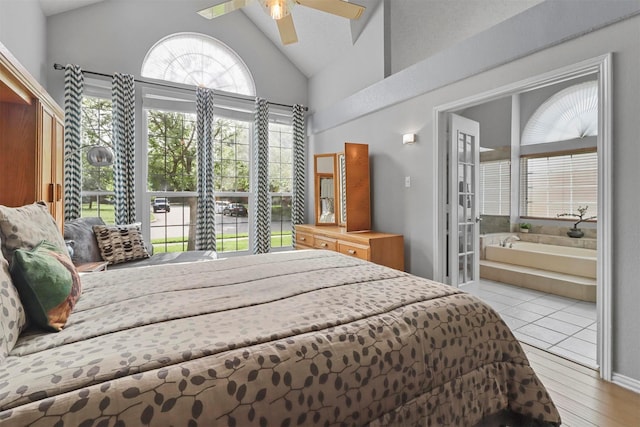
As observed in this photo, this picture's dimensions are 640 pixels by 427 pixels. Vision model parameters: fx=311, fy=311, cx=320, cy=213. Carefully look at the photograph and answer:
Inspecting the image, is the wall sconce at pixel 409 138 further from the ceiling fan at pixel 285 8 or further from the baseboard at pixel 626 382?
the baseboard at pixel 626 382

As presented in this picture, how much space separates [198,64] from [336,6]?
2873 millimetres

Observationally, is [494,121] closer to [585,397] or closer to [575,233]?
[575,233]

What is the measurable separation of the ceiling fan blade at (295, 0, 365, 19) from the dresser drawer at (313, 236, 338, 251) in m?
2.30

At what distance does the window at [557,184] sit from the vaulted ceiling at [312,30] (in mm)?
3698

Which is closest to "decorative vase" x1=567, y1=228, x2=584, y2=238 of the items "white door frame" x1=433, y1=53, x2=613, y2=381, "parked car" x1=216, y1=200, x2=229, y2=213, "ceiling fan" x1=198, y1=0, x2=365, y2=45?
"white door frame" x1=433, y1=53, x2=613, y2=381

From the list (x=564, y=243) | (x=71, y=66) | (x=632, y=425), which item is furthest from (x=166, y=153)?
(x=564, y=243)

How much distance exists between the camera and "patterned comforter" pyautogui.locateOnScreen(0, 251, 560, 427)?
2.23 feet

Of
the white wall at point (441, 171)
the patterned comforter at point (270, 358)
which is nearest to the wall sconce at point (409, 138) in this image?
the white wall at point (441, 171)

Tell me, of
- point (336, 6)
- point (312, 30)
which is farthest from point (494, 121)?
point (336, 6)

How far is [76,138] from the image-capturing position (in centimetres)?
342

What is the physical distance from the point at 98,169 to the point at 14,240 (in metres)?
3.09

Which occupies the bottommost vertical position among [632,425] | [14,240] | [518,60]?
[632,425]

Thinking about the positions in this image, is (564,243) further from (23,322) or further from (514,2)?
(23,322)

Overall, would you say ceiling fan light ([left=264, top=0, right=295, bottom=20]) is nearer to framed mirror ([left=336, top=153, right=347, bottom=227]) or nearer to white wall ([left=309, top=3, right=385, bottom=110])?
white wall ([left=309, top=3, right=385, bottom=110])
